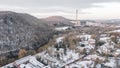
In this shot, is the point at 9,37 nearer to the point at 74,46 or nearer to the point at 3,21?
the point at 3,21

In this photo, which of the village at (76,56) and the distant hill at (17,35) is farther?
the distant hill at (17,35)

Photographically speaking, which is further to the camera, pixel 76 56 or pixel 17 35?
pixel 17 35

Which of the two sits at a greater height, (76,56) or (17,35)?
(17,35)

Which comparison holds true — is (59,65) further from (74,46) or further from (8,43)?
(8,43)

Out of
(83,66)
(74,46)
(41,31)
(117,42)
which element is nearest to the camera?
(83,66)

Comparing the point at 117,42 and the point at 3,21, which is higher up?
the point at 3,21

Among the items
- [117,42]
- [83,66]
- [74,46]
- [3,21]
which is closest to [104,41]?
[117,42]

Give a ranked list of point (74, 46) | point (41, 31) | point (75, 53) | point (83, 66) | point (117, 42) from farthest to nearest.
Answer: point (41, 31)
point (117, 42)
point (74, 46)
point (75, 53)
point (83, 66)

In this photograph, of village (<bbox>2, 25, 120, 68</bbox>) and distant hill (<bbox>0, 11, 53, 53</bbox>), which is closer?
village (<bbox>2, 25, 120, 68</bbox>)

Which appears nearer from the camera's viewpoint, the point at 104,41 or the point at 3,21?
the point at 104,41
